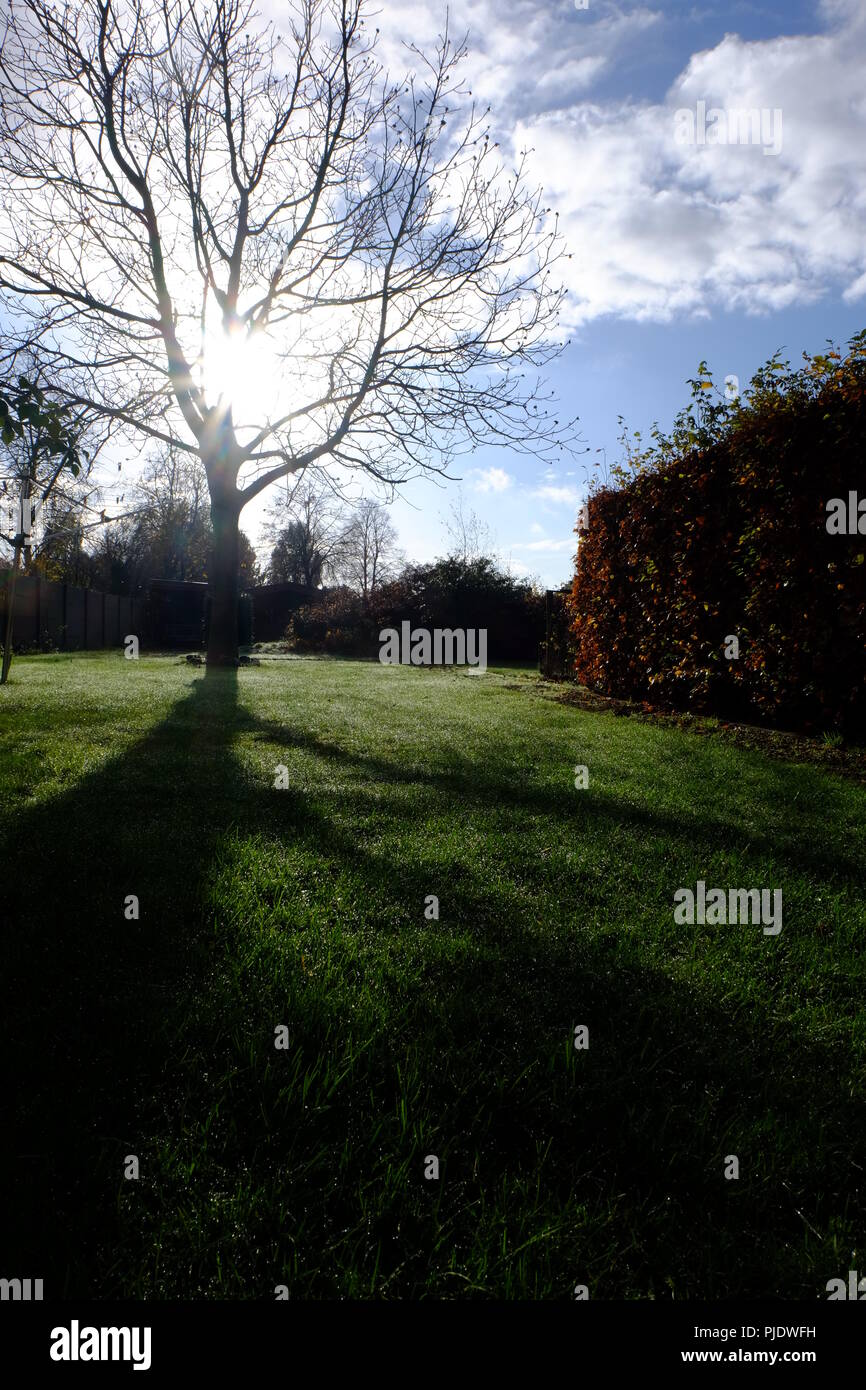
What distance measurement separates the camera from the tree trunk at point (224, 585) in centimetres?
1456

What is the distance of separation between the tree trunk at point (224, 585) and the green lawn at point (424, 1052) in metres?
11.3

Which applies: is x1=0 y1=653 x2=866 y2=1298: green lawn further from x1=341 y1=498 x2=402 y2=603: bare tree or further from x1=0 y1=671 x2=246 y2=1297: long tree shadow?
x1=341 y1=498 x2=402 y2=603: bare tree

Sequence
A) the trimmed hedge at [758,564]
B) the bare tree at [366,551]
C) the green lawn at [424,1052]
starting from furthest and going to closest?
1. the bare tree at [366,551]
2. the trimmed hedge at [758,564]
3. the green lawn at [424,1052]

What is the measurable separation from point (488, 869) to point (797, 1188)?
5.83 ft

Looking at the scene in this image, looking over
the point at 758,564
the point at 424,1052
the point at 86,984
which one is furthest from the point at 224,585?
the point at 424,1052

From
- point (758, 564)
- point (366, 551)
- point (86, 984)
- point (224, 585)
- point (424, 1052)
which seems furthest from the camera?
point (366, 551)

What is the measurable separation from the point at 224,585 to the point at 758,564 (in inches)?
447

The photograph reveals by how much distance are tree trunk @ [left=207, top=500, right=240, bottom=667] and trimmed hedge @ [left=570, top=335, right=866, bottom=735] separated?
8.77 m

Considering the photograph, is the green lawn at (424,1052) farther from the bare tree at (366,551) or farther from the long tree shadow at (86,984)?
the bare tree at (366,551)

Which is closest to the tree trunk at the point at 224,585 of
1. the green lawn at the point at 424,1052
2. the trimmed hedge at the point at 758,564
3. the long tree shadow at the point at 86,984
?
the trimmed hedge at the point at 758,564

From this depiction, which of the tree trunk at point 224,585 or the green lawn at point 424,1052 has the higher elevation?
the tree trunk at point 224,585

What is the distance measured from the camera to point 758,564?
21.7 ft

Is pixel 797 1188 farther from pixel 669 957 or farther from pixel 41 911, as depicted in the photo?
pixel 41 911

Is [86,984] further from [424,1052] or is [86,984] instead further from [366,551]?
[366,551]
